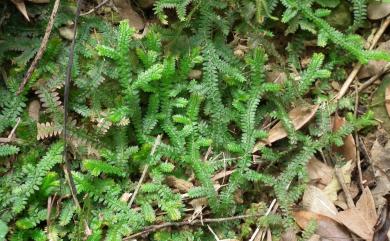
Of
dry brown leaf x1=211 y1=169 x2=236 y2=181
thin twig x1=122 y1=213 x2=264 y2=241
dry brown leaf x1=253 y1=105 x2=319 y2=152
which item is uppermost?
dry brown leaf x1=253 y1=105 x2=319 y2=152

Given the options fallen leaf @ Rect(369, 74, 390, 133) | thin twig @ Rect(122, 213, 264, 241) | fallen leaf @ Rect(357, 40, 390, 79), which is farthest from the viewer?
fallen leaf @ Rect(357, 40, 390, 79)

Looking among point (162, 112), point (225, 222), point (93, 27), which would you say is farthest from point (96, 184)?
point (93, 27)

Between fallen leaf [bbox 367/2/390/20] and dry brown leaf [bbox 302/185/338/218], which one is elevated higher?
fallen leaf [bbox 367/2/390/20]

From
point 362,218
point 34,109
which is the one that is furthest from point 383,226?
point 34,109

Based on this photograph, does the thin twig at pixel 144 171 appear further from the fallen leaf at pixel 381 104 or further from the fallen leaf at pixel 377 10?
the fallen leaf at pixel 377 10

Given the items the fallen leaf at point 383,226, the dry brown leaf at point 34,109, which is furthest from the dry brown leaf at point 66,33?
the fallen leaf at point 383,226

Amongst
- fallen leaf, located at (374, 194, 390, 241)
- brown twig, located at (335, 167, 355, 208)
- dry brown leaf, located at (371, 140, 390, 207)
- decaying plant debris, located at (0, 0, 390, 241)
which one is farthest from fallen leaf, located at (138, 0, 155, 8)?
fallen leaf, located at (374, 194, 390, 241)

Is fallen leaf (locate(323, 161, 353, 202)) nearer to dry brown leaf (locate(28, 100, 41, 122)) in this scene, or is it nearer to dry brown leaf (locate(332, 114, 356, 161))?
dry brown leaf (locate(332, 114, 356, 161))

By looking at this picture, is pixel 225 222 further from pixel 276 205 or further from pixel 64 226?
pixel 64 226
